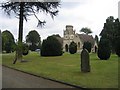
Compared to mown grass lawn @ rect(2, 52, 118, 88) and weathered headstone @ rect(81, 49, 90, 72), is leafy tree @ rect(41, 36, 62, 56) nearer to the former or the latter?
mown grass lawn @ rect(2, 52, 118, 88)

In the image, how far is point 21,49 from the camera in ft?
120

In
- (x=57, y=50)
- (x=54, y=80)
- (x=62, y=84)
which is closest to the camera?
(x=62, y=84)

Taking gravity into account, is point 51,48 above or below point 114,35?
below

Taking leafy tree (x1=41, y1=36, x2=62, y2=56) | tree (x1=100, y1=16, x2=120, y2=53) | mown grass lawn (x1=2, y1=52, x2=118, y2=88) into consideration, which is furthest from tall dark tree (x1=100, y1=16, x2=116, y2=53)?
mown grass lawn (x1=2, y1=52, x2=118, y2=88)

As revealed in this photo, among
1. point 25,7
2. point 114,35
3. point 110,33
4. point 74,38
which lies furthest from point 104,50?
point 74,38

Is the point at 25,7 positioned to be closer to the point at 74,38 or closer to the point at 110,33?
the point at 110,33

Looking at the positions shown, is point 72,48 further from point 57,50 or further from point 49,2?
point 49,2

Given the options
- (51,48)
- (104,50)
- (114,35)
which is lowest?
(104,50)

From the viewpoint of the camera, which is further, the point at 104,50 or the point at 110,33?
the point at 110,33

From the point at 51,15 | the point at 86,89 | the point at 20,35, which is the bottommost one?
the point at 86,89

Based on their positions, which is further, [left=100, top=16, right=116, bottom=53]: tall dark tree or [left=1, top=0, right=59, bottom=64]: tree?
[left=100, top=16, right=116, bottom=53]: tall dark tree

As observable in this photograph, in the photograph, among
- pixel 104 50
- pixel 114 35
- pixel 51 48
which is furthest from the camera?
pixel 114 35

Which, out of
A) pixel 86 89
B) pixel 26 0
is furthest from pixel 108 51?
pixel 86 89

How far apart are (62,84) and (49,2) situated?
2835 centimetres
